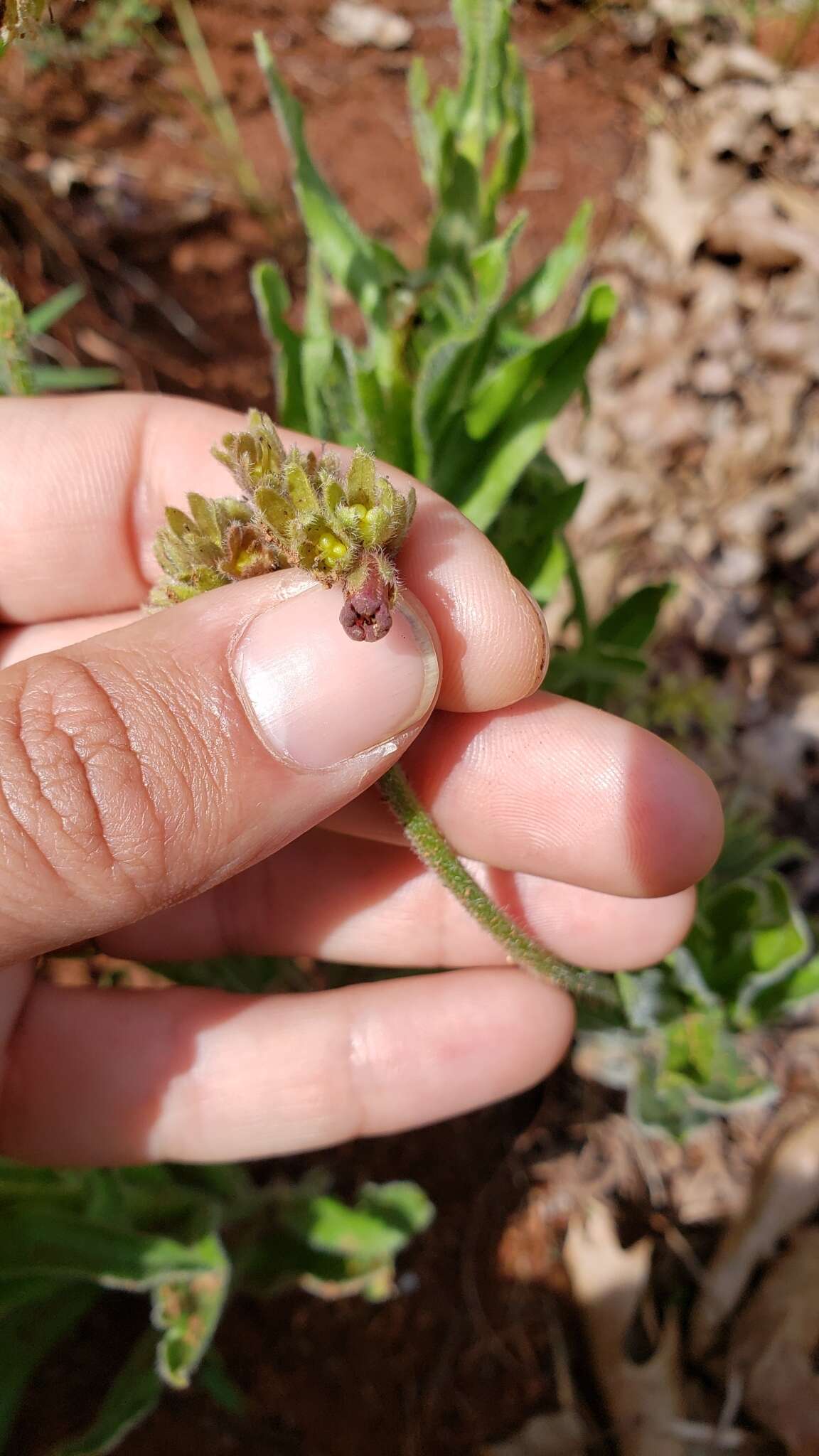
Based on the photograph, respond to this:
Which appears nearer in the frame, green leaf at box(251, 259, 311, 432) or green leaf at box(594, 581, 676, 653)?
green leaf at box(251, 259, 311, 432)

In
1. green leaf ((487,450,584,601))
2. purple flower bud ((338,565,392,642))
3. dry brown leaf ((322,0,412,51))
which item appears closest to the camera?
purple flower bud ((338,565,392,642))

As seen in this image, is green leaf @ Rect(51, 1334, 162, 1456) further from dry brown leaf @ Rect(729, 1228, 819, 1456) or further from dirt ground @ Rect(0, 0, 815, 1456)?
dry brown leaf @ Rect(729, 1228, 819, 1456)

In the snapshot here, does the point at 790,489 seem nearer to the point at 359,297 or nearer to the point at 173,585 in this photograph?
the point at 359,297

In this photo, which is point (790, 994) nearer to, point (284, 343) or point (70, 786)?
point (70, 786)

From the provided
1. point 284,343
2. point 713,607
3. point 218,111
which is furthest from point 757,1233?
point 218,111

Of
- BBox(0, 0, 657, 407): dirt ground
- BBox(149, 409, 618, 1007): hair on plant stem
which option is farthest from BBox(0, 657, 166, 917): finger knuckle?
BBox(0, 0, 657, 407): dirt ground

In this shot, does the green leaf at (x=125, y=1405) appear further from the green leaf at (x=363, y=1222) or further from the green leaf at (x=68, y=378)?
the green leaf at (x=68, y=378)

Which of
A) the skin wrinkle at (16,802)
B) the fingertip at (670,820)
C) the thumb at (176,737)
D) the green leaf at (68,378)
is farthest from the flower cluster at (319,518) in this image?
the green leaf at (68,378)
